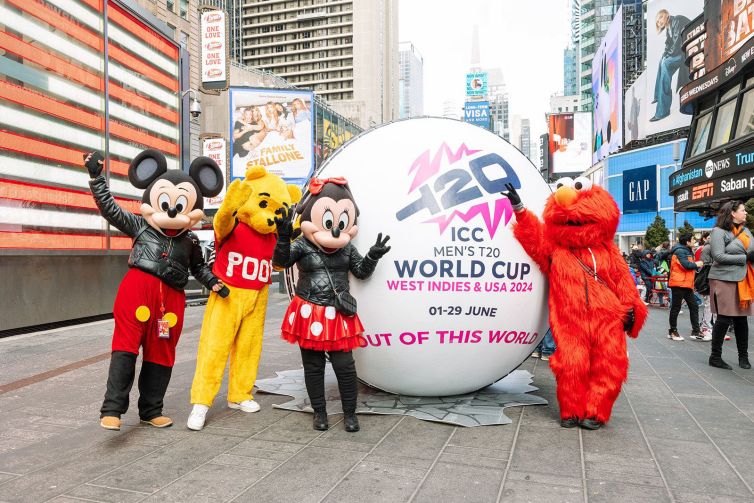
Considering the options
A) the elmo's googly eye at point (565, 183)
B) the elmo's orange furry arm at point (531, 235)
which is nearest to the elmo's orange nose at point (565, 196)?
the elmo's googly eye at point (565, 183)

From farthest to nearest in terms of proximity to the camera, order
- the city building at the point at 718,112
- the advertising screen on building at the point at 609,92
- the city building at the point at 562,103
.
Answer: the city building at the point at 562,103 < the advertising screen on building at the point at 609,92 < the city building at the point at 718,112

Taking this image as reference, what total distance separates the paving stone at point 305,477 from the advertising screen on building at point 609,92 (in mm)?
58468

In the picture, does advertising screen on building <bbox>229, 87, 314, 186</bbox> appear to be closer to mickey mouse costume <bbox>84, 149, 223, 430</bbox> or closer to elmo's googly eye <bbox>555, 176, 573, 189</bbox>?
mickey mouse costume <bbox>84, 149, 223, 430</bbox>

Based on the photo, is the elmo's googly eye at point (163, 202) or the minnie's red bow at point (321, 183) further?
the elmo's googly eye at point (163, 202)

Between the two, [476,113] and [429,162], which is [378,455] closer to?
[429,162]

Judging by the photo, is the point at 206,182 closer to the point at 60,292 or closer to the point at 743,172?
the point at 60,292

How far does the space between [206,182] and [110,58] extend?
862cm

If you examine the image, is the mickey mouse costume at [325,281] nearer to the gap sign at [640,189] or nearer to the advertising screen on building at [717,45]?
the advertising screen on building at [717,45]

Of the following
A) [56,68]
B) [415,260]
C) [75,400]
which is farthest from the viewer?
[56,68]

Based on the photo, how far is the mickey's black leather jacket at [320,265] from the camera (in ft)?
13.6

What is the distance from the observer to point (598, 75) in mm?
64875

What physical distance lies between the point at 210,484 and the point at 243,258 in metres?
1.94

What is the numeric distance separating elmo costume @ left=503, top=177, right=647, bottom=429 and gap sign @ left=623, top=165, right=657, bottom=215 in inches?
2088

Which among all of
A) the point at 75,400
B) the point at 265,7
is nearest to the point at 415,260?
the point at 75,400
